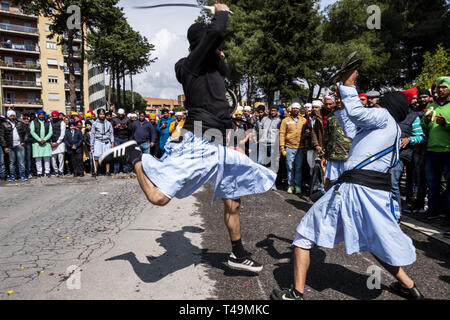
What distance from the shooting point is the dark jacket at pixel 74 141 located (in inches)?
418

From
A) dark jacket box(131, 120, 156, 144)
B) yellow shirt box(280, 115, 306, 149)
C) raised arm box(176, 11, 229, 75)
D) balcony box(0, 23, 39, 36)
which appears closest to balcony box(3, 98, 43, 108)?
balcony box(0, 23, 39, 36)

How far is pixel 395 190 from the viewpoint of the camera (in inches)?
227

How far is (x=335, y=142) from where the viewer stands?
566 cm

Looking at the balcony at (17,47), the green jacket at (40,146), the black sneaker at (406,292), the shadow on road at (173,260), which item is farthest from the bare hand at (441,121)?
the balcony at (17,47)

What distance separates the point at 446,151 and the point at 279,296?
14.0 feet

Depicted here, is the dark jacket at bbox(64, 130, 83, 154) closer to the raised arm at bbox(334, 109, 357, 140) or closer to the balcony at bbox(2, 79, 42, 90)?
the raised arm at bbox(334, 109, 357, 140)

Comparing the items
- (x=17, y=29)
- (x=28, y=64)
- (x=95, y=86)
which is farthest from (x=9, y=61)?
(x=95, y=86)

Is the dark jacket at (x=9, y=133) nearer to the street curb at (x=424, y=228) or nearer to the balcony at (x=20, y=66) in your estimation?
the street curb at (x=424, y=228)

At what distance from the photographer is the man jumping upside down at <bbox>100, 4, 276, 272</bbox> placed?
110 inches

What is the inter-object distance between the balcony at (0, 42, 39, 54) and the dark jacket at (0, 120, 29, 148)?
53495 millimetres

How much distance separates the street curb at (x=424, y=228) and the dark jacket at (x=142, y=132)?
7.99m

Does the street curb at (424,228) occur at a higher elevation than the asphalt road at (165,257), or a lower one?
lower

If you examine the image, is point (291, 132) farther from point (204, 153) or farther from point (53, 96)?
point (53, 96)

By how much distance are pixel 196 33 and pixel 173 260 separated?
2.40m
